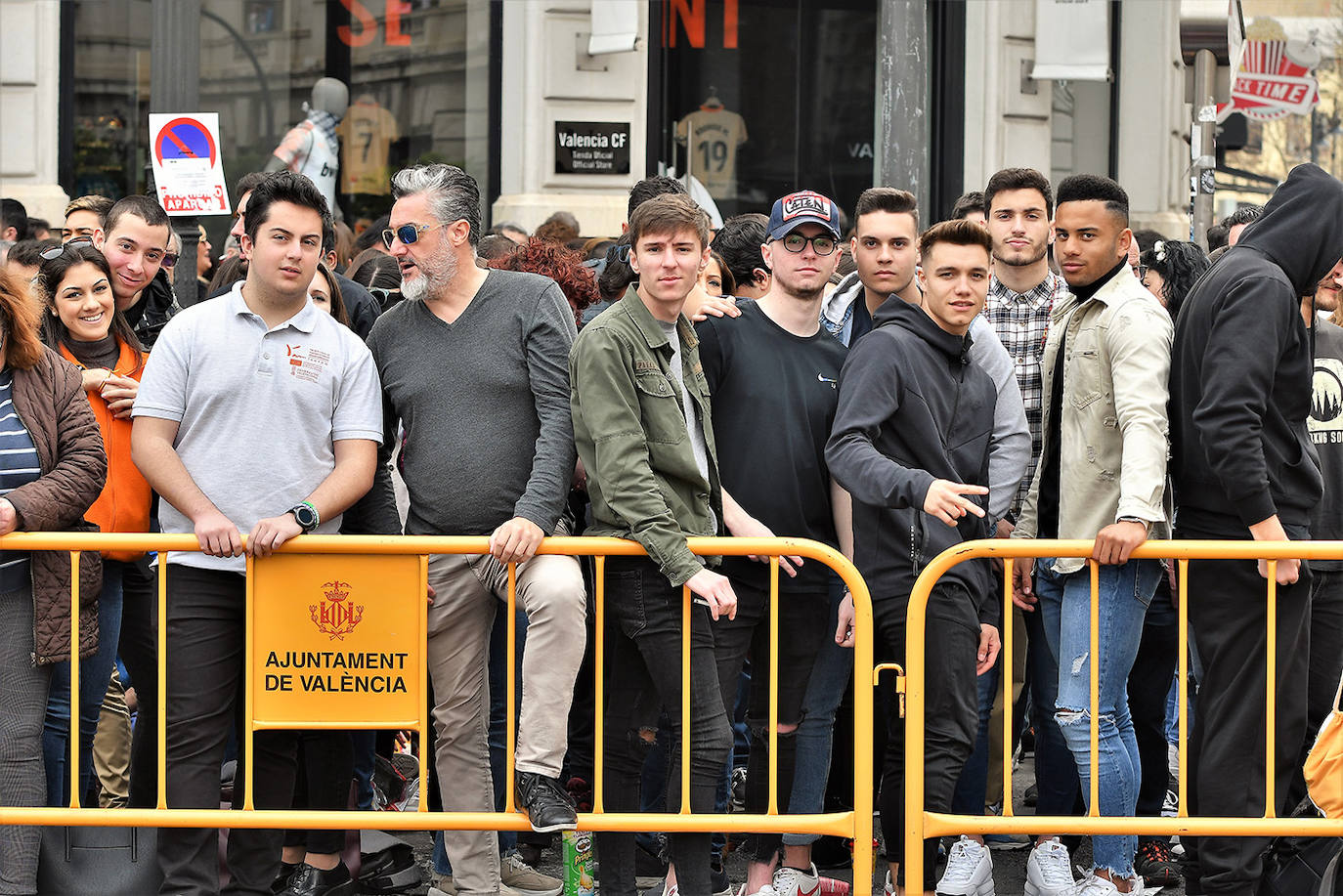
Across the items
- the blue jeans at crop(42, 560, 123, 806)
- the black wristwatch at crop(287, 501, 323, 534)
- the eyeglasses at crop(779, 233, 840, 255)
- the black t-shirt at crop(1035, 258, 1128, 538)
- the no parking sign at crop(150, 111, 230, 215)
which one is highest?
the no parking sign at crop(150, 111, 230, 215)

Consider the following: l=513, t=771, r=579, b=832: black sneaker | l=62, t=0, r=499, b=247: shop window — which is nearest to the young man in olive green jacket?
l=513, t=771, r=579, b=832: black sneaker

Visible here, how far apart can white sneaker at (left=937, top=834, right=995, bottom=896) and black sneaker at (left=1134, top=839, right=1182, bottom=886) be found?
0.74 m

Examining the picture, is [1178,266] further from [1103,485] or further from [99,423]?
[99,423]

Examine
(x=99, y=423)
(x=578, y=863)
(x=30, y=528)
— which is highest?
(x=99, y=423)

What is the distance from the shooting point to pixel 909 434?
564 centimetres

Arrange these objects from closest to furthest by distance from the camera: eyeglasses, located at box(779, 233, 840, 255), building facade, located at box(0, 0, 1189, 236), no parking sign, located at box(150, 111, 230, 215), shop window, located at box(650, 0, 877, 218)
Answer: eyeglasses, located at box(779, 233, 840, 255)
no parking sign, located at box(150, 111, 230, 215)
building facade, located at box(0, 0, 1189, 236)
shop window, located at box(650, 0, 877, 218)

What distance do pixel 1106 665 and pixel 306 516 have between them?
9.07 feet

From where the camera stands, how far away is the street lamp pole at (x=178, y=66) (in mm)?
9289

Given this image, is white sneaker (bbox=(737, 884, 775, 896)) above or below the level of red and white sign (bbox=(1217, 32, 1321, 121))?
below

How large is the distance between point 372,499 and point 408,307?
68cm

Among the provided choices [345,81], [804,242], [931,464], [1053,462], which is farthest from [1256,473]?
[345,81]

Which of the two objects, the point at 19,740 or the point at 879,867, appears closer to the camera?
the point at 19,740

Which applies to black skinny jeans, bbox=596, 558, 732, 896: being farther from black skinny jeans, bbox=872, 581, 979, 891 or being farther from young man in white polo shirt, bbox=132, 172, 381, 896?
young man in white polo shirt, bbox=132, 172, 381, 896

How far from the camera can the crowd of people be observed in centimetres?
541
